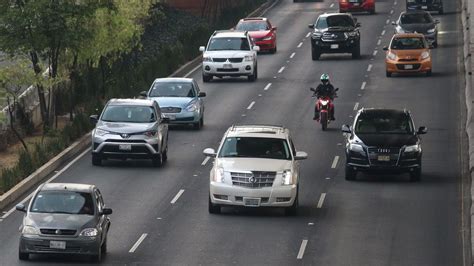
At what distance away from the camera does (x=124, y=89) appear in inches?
2207

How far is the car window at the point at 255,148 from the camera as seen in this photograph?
34.7 metres

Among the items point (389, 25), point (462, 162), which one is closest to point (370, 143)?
point (462, 162)

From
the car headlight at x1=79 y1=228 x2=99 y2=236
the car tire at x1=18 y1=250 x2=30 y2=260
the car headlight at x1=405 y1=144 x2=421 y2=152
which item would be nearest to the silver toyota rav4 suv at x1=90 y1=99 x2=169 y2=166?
the car headlight at x1=405 y1=144 x2=421 y2=152

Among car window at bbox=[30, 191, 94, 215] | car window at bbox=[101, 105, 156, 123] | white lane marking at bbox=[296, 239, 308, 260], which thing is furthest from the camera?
car window at bbox=[101, 105, 156, 123]

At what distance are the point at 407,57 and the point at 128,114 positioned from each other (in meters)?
22.2

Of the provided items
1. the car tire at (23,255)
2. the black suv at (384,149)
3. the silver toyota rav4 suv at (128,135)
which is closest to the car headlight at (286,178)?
the black suv at (384,149)

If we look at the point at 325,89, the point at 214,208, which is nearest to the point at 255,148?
the point at 214,208

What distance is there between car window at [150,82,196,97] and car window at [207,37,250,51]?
12.2 meters

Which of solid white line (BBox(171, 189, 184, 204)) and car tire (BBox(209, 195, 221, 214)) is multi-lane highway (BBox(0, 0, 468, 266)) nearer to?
solid white line (BBox(171, 189, 184, 204))

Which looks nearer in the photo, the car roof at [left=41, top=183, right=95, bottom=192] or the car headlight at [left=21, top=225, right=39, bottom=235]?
the car headlight at [left=21, top=225, right=39, bottom=235]

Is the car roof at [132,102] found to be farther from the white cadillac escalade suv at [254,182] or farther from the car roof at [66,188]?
the car roof at [66,188]

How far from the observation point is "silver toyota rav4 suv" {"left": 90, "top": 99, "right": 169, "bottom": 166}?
133ft

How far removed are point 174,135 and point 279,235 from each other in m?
16.0

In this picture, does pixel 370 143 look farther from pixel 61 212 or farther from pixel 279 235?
pixel 61 212
